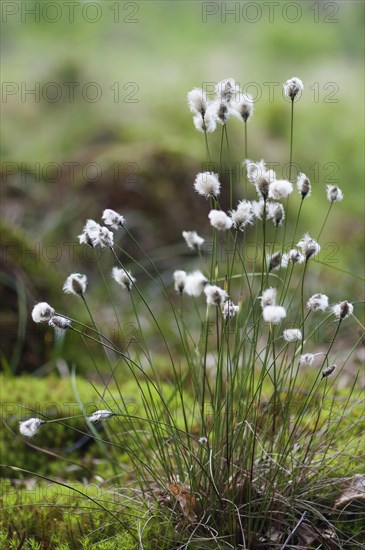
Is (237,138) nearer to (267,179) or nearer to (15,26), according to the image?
(267,179)

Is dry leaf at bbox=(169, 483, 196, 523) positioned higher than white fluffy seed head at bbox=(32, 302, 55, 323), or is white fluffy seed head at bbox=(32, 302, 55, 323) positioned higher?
white fluffy seed head at bbox=(32, 302, 55, 323)

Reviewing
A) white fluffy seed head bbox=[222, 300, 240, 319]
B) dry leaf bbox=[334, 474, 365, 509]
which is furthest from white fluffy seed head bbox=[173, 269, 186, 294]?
dry leaf bbox=[334, 474, 365, 509]

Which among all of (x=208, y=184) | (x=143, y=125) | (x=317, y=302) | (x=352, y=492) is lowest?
(x=352, y=492)

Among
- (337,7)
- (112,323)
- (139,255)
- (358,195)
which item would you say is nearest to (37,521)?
(112,323)

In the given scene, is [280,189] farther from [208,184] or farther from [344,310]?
[344,310]

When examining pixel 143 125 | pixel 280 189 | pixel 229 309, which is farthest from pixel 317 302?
pixel 143 125

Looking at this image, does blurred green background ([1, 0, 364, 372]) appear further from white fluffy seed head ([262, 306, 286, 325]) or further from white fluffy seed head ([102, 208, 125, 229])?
white fluffy seed head ([262, 306, 286, 325])
